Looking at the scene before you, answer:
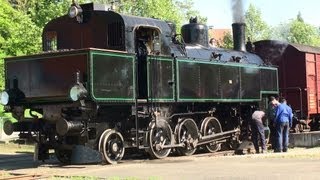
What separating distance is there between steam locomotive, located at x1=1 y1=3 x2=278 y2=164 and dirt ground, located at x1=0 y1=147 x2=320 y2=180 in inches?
27.5

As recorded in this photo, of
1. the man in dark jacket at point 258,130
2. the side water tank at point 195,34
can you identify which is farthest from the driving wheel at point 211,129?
the side water tank at point 195,34

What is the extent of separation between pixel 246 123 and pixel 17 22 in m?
22.5

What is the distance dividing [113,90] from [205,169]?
2850 mm

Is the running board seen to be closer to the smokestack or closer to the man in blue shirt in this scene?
the man in blue shirt

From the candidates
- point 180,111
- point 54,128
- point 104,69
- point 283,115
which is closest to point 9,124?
point 54,128

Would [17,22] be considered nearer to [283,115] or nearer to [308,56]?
[308,56]

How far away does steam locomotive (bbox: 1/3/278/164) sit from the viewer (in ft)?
39.4

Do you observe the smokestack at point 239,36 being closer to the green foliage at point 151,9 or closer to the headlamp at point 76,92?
the headlamp at point 76,92

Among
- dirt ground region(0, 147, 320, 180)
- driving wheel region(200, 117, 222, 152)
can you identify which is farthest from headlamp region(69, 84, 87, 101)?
driving wheel region(200, 117, 222, 152)

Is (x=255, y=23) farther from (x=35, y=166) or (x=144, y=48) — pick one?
(x=35, y=166)

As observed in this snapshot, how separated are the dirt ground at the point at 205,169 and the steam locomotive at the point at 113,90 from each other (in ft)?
2.29

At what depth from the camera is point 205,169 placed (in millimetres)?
10719

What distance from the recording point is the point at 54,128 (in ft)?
41.3

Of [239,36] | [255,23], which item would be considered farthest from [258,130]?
[255,23]
